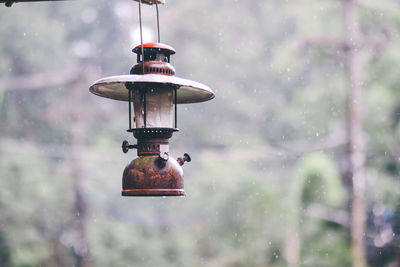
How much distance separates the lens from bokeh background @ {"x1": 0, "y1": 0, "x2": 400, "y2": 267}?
11273mm

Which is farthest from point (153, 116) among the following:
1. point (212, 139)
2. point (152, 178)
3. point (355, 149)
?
point (212, 139)

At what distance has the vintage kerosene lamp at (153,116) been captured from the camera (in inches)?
108

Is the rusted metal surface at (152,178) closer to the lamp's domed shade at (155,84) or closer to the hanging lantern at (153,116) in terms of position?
the hanging lantern at (153,116)

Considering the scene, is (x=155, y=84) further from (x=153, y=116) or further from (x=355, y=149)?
(x=355, y=149)

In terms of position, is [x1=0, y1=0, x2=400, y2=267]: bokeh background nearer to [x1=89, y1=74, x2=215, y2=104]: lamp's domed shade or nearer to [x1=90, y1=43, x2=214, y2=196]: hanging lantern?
[x1=89, y1=74, x2=215, y2=104]: lamp's domed shade

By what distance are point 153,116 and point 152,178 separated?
322 millimetres

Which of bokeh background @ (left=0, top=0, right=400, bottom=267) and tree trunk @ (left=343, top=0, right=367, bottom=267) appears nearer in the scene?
tree trunk @ (left=343, top=0, right=367, bottom=267)

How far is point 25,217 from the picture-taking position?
46.2 ft

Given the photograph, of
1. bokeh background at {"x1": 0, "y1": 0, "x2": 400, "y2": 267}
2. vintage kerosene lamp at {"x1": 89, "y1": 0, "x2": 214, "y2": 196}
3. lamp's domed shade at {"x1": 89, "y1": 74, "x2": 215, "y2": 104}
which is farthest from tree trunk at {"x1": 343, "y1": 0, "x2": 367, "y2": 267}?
vintage kerosene lamp at {"x1": 89, "y1": 0, "x2": 214, "y2": 196}

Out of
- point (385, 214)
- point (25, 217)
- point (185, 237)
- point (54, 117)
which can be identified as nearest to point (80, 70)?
point (54, 117)

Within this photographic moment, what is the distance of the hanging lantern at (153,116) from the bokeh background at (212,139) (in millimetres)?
7408

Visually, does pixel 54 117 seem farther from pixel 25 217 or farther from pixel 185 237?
pixel 185 237

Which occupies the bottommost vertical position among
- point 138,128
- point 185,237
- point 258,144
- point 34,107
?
point 185,237

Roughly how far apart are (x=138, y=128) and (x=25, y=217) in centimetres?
1201
